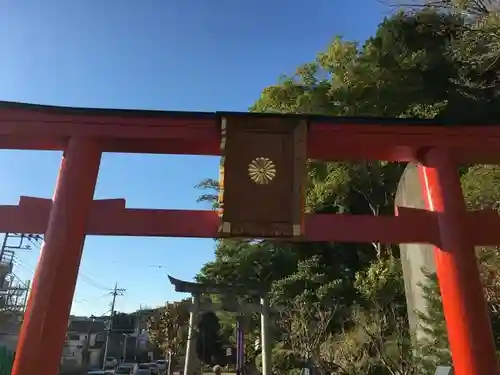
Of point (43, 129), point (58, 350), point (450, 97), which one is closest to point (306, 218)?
point (58, 350)

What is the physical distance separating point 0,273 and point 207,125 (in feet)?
89.4

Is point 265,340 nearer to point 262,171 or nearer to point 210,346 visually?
point 262,171

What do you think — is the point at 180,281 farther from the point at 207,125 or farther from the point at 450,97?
the point at 450,97

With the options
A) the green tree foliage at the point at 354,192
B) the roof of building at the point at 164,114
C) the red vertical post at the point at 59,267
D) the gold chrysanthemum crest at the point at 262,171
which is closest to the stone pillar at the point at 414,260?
the green tree foliage at the point at 354,192

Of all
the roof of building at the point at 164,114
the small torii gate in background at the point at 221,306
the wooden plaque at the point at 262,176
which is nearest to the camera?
the wooden plaque at the point at 262,176

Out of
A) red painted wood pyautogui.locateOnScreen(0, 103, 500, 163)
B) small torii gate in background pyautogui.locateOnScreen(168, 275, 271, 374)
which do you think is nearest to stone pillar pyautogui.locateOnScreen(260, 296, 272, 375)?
small torii gate in background pyautogui.locateOnScreen(168, 275, 271, 374)

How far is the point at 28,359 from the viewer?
17.6 feet

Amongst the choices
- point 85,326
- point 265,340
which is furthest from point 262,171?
point 85,326

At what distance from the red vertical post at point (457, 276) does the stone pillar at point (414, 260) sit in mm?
4302

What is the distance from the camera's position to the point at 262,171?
20.3 ft

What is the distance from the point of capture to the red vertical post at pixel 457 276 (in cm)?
547

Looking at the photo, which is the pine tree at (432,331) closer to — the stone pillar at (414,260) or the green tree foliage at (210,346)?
the stone pillar at (414,260)

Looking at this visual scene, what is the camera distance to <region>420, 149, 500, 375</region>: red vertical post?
5.47m

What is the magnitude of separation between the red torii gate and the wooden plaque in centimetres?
21
